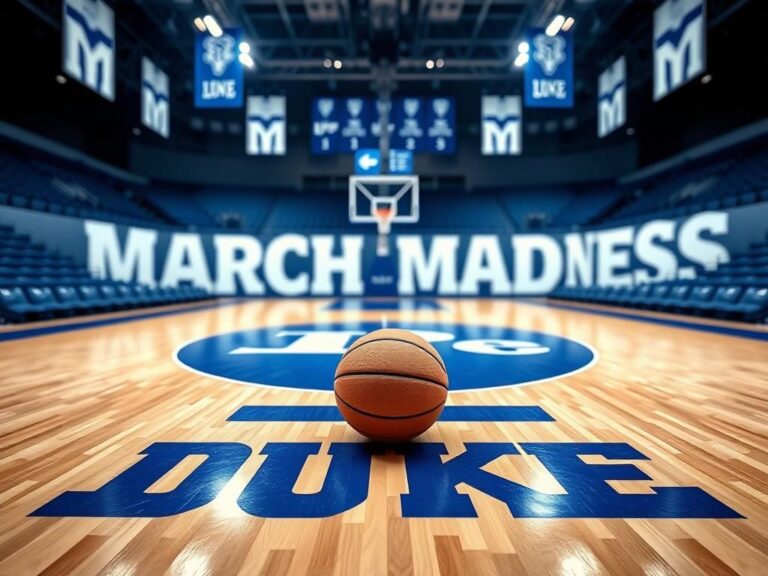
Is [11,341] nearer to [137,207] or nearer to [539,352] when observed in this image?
[539,352]

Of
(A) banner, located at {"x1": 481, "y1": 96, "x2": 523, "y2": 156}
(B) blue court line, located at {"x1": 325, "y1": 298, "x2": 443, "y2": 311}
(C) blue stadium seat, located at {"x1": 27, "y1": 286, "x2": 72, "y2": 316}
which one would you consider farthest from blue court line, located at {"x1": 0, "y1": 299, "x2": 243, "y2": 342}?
(A) banner, located at {"x1": 481, "y1": 96, "x2": 523, "y2": 156}

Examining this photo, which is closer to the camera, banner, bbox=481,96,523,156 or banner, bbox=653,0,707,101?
banner, bbox=653,0,707,101

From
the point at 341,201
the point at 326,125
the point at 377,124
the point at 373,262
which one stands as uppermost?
the point at 377,124

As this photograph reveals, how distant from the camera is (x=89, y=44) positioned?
9305mm

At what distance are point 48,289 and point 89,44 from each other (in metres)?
5.44

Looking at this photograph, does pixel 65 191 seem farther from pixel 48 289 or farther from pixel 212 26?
pixel 212 26

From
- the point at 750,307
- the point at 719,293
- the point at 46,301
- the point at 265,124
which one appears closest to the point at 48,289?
the point at 46,301

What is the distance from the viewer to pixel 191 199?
1897cm

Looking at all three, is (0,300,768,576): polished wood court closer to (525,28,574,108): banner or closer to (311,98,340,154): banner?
(525,28,574,108): banner

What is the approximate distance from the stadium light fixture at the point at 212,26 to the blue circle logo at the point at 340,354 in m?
6.53

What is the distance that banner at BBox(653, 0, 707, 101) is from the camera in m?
8.51

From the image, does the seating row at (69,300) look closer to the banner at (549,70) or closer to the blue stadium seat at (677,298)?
the banner at (549,70)

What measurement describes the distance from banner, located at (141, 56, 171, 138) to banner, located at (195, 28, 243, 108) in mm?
3155

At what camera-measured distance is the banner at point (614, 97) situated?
1120 centimetres
